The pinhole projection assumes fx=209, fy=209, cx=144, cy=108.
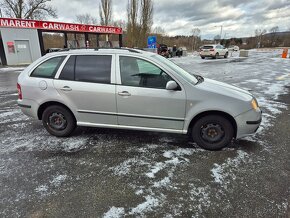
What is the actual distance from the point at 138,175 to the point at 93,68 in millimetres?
2094

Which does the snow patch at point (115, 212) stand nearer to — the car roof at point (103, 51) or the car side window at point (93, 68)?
the car side window at point (93, 68)

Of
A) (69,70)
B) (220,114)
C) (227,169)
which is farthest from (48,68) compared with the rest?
(227,169)

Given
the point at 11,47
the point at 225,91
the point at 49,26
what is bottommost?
the point at 225,91

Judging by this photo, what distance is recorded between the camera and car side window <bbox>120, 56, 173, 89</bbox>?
362 cm

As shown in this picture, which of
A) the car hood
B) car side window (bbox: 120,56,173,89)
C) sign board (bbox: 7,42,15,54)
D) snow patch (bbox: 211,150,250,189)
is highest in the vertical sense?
sign board (bbox: 7,42,15,54)

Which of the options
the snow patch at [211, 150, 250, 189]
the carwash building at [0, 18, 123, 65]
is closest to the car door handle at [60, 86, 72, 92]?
the snow patch at [211, 150, 250, 189]

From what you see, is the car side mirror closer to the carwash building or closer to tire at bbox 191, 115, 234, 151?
tire at bbox 191, 115, 234, 151

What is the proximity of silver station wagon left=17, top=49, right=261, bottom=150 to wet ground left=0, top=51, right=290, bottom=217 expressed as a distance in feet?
1.32

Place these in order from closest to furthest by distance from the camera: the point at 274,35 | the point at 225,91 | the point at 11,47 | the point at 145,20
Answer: the point at 225,91 < the point at 11,47 < the point at 145,20 < the point at 274,35

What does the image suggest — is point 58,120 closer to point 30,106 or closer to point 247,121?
point 30,106

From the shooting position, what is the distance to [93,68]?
3873 millimetres

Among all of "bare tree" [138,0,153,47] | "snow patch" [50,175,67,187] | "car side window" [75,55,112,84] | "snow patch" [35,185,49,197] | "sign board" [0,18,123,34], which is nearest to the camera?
"snow patch" [35,185,49,197]

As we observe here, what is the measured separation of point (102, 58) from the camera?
3.86 m

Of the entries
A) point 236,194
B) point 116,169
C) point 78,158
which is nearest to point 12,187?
point 78,158
